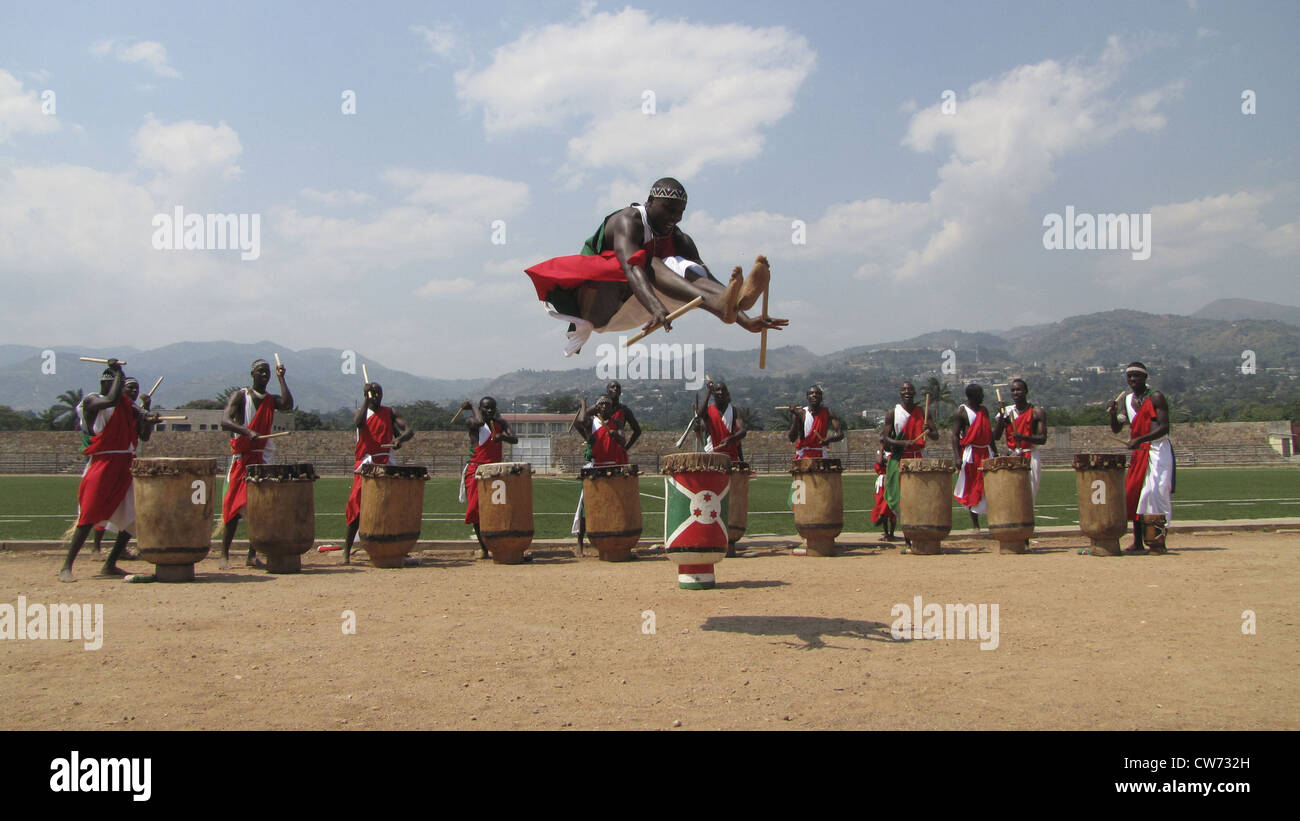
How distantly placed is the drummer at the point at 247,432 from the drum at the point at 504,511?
268 centimetres

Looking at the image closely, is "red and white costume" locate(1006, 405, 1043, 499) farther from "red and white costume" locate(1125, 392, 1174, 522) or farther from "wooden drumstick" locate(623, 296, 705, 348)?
"wooden drumstick" locate(623, 296, 705, 348)

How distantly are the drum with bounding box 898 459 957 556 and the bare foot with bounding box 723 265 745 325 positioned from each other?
7.58m

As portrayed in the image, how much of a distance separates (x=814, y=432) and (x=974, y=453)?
2.47m

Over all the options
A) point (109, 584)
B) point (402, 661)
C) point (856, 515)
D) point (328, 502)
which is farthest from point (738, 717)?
point (328, 502)

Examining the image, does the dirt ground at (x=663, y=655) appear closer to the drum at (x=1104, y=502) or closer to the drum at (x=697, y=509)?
the drum at (x=697, y=509)

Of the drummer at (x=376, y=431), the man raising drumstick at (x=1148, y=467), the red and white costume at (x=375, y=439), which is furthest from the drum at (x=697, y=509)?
the man raising drumstick at (x=1148, y=467)

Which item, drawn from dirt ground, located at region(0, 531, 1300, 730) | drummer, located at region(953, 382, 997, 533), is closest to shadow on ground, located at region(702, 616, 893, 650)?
dirt ground, located at region(0, 531, 1300, 730)

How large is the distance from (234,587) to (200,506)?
0.90 m

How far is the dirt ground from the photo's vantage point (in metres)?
4.44

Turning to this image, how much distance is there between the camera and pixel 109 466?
9398 mm

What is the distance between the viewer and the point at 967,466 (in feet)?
43.5

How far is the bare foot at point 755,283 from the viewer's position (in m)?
4.70

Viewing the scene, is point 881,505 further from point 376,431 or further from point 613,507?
point 376,431

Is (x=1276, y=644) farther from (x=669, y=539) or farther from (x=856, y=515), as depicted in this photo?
(x=856, y=515)
